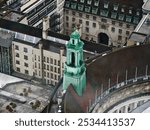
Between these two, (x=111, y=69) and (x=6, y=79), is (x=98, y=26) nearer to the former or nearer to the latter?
(x=6, y=79)

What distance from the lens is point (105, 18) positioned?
129750 mm

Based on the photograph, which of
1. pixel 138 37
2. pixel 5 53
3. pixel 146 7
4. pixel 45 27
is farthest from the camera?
pixel 146 7

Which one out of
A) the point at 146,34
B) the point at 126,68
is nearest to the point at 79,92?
the point at 126,68

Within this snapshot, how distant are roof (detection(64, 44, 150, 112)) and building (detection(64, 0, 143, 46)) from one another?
36.1 meters

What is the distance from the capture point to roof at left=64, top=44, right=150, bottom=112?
263 feet

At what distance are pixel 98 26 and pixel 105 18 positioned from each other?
144 inches

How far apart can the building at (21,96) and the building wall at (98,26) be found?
3000 cm

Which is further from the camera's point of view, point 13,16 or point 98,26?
point 98,26

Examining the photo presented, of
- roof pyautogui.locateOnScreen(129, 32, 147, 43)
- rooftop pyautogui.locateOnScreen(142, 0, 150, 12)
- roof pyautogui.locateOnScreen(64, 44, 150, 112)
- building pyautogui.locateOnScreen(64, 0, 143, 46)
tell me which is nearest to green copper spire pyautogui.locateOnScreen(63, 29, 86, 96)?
roof pyautogui.locateOnScreen(64, 44, 150, 112)

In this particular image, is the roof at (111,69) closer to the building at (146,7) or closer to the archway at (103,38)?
the building at (146,7)

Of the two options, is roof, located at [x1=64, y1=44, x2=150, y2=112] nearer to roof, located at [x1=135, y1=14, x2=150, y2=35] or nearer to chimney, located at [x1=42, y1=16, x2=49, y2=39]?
roof, located at [x1=135, y1=14, x2=150, y2=35]

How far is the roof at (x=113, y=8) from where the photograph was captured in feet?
416

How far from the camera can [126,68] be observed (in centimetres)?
8831

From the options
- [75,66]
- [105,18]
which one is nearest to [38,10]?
[105,18]
